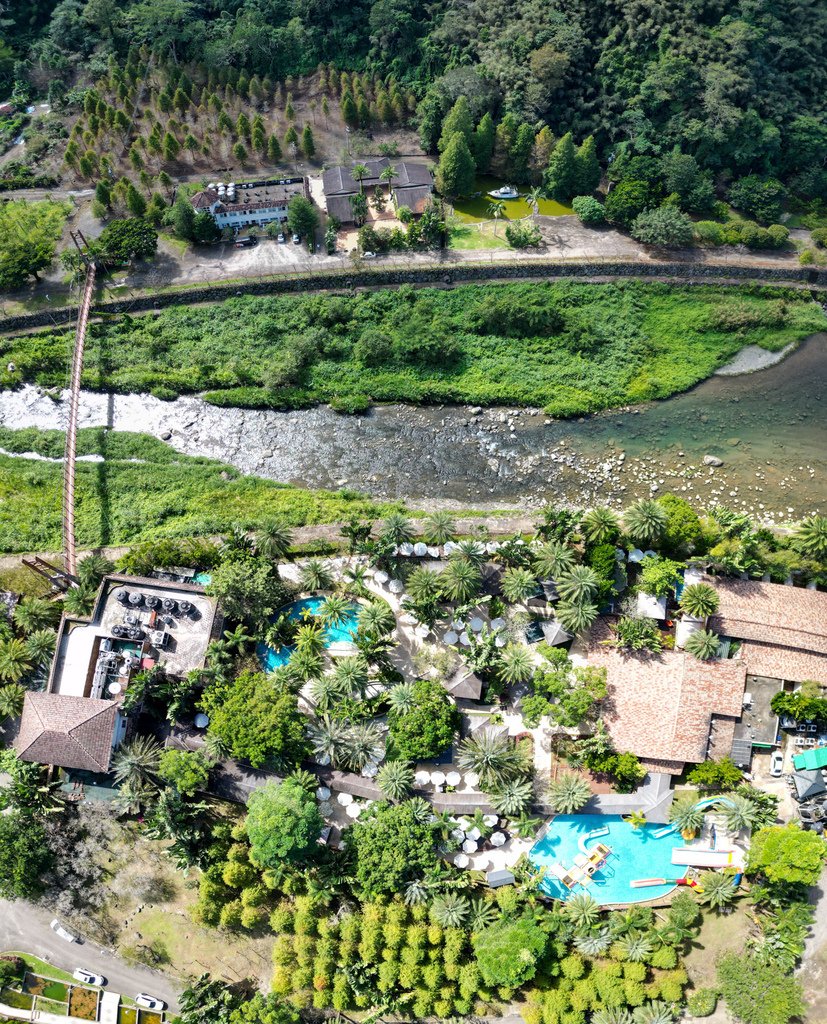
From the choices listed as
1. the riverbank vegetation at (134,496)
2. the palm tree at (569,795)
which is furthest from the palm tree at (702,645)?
the riverbank vegetation at (134,496)

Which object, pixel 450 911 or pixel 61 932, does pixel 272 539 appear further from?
pixel 61 932

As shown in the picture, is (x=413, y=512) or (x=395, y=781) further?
(x=413, y=512)

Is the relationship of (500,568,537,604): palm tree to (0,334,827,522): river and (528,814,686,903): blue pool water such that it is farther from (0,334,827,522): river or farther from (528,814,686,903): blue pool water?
(528,814,686,903): blue pool water

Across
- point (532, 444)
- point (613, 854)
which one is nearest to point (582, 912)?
point (613, 854)

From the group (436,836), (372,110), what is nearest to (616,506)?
(436,836)

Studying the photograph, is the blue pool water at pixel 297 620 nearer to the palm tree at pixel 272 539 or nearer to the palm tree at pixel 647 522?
the palm tree at pixel 272 539

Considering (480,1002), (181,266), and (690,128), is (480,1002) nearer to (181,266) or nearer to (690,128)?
(181,266)

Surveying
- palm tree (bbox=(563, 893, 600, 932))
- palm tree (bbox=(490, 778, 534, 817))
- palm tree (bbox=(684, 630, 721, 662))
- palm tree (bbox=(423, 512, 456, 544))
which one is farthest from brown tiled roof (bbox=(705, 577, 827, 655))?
palm tree (bbox=(563, 893, 600, 932))
